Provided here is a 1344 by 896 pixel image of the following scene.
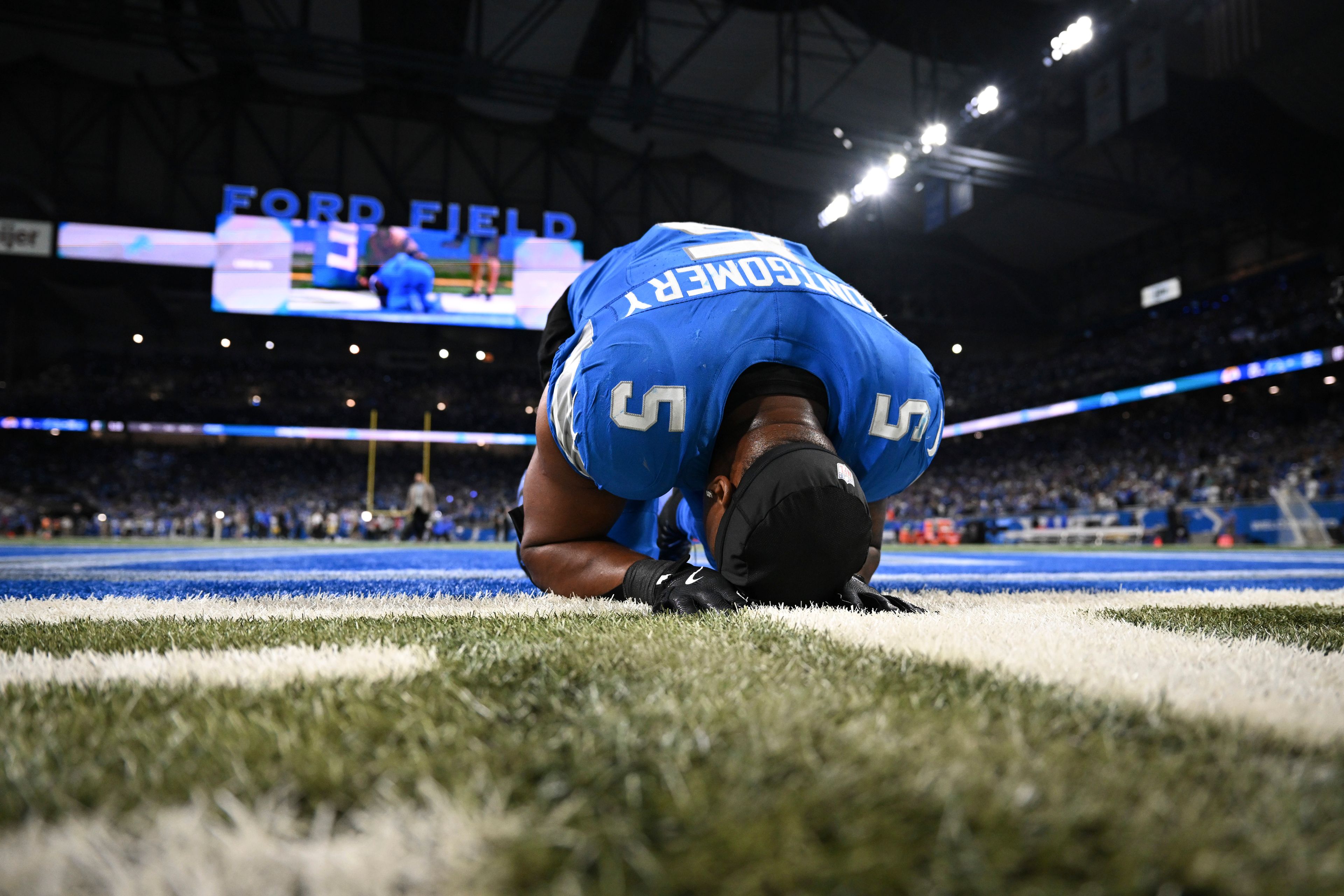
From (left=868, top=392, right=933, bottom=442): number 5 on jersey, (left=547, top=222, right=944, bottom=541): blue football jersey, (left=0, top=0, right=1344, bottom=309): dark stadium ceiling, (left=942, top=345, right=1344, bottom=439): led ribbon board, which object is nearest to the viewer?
(left=547, top=222, right=944, bottom=541): blue football jersey

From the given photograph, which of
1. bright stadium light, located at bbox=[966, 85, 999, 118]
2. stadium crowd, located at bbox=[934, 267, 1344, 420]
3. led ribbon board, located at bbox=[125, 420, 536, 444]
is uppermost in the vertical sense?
bright stadium light, located at bbox=[966, 85, 999, 118]

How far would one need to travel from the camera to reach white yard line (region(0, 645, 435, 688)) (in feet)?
2.08

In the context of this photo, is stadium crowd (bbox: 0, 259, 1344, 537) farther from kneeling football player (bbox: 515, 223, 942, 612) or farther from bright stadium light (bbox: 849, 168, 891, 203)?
kneeling football player (bbox: 515, 223, 942, 612)

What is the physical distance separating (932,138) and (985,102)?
1.15 meters

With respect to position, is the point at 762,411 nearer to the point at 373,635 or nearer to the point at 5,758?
the point at 373,635

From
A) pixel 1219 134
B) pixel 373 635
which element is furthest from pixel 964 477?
pixel 373 635

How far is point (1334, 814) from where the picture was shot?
0.34 m

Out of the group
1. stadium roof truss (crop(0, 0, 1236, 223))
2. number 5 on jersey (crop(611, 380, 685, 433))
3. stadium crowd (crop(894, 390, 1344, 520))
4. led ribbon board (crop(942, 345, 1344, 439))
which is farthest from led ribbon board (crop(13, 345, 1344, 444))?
number 5 on jersey (crop(611, 380, 685, 433))

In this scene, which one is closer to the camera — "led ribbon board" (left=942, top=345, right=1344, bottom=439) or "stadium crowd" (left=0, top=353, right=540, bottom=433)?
Answer: "led ribbon board" (left=942, top=345, right=1344, bottom=439)

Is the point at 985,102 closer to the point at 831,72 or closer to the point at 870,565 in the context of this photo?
the point at 831,72

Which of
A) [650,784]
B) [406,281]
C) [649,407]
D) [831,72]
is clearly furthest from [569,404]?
[406,281]

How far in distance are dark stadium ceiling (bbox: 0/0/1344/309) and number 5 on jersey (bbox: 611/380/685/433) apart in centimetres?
938

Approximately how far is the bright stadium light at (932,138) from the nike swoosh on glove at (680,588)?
37.1ft

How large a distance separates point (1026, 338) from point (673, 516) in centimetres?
2484
